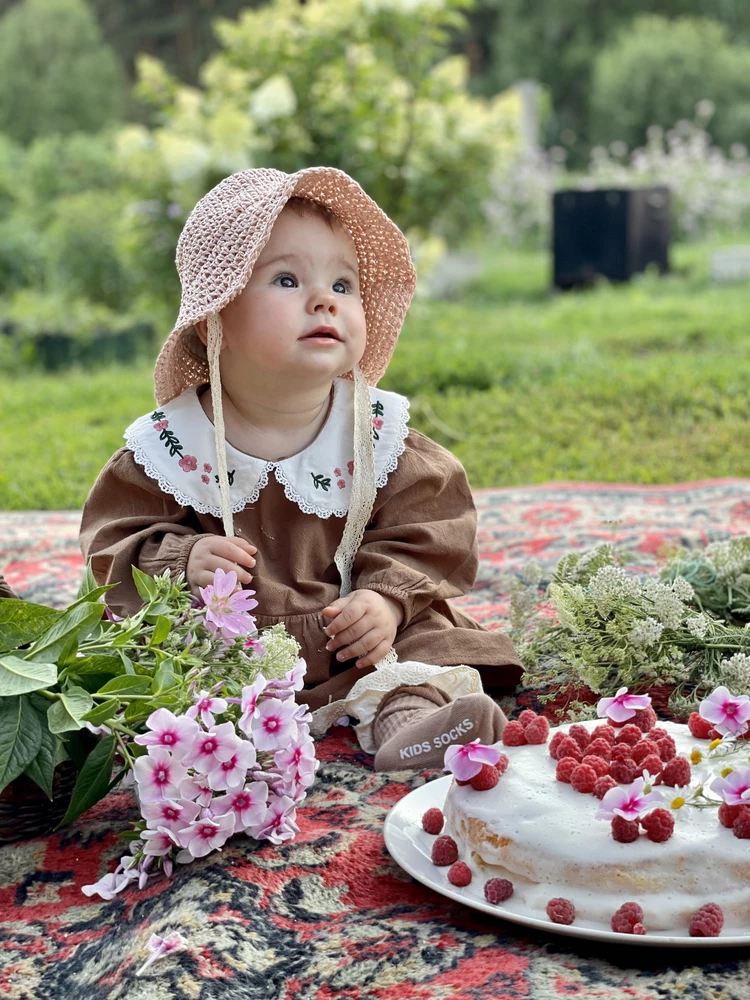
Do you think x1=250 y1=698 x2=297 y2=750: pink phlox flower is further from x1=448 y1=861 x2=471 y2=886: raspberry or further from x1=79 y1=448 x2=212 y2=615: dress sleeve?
x1=79 y1=448 x2=212 y2=615: dress sleeve

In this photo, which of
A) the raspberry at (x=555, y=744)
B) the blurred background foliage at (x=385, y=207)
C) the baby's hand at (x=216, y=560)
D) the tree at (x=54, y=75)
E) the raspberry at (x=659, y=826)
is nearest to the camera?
the raspberry at (x=659, y=826)

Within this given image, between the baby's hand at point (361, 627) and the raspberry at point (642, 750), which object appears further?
the baby's hand at point (361, 627)

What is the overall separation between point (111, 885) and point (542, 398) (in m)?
4.36

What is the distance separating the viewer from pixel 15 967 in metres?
1.82

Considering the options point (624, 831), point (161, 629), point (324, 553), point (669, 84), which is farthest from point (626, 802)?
point (669, 84)

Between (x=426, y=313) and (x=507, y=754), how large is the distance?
6.91m

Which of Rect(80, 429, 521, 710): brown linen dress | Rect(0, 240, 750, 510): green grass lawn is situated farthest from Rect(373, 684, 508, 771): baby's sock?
Rect(0, 240, 750, 510): green grass lawn

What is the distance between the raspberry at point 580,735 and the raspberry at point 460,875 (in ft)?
0.86

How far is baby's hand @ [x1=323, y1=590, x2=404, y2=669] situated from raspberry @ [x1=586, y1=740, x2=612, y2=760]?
0.69 metres

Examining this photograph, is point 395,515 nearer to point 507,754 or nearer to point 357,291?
point 357,291

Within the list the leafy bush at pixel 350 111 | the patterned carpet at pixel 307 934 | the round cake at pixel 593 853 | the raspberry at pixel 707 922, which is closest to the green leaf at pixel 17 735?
the patterned carpet at pixel 307 934

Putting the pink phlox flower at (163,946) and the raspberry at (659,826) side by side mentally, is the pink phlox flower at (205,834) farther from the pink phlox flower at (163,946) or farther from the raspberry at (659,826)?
the raspberry at (659,826)

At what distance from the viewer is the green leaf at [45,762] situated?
198cm

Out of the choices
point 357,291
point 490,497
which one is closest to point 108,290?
point 490,497
